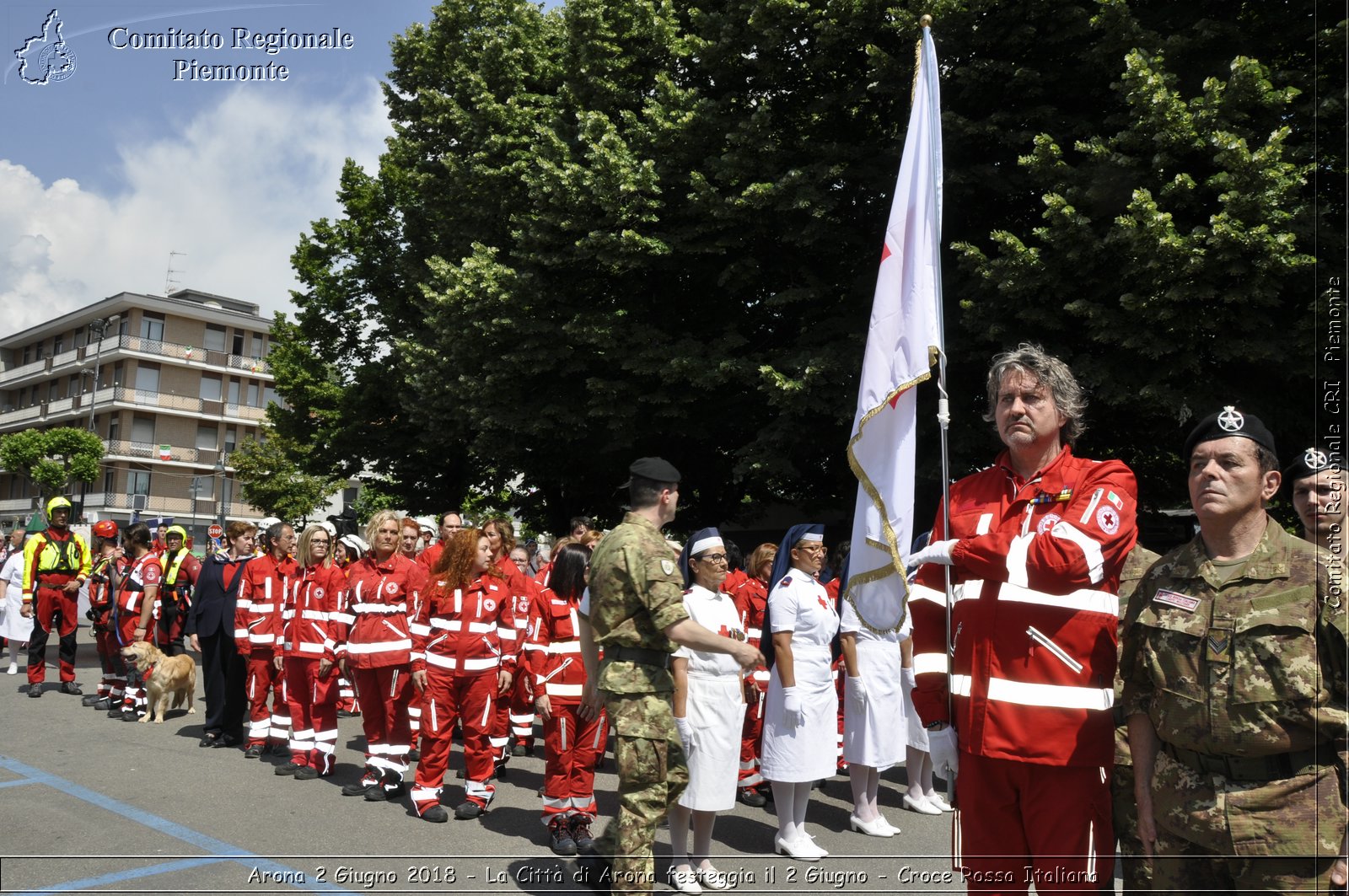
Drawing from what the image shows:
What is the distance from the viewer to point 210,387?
65438 mm

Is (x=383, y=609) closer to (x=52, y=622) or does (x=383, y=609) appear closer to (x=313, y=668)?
(x=313, y=668)

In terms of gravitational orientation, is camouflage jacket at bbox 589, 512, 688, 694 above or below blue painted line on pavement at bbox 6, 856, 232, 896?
above

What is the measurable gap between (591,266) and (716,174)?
3.15 metres

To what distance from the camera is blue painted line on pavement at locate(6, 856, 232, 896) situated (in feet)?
17.2

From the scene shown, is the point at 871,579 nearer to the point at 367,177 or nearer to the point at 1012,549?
the point at 1012,549

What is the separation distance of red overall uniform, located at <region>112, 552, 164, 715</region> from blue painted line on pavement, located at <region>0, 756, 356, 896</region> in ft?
9.09

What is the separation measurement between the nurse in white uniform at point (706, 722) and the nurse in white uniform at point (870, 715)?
1.35 metres

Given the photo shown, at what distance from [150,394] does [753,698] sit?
209 ft

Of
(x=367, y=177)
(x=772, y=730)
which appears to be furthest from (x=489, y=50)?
(x=772, y=730)

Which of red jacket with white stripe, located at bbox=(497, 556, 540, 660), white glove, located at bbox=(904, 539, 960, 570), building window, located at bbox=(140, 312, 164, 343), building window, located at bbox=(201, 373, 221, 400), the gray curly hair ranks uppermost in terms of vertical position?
building window, located at bbox=(140, 312, 164, 343)

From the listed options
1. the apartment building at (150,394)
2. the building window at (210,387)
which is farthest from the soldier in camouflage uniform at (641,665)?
the building window at (210,387)

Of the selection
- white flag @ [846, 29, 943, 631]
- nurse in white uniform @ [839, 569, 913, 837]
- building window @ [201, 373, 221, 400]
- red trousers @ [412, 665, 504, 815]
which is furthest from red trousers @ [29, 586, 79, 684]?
building window @ [201, 373, 221, 400]

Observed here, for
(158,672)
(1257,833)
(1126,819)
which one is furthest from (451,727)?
(158,672)

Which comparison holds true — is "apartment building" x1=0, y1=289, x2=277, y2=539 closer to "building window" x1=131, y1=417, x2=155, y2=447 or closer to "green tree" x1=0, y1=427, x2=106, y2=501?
"building window" x1=131, y1=417, x2=155, y2=447
